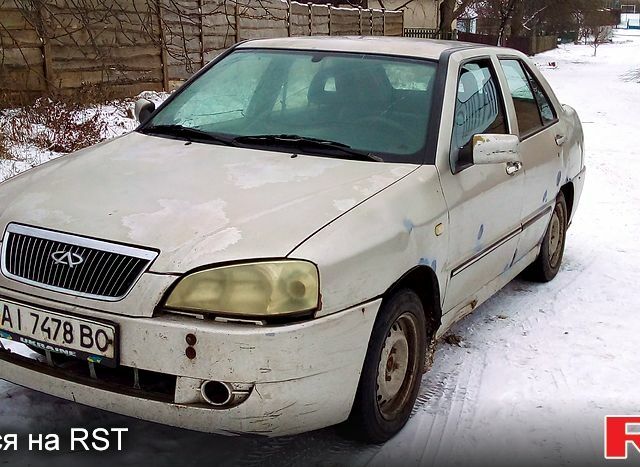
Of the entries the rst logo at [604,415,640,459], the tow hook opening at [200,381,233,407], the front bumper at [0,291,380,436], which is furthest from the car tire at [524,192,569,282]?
the tow hook opening at [200,381,233,407]

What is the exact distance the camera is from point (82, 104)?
1055 centimetres

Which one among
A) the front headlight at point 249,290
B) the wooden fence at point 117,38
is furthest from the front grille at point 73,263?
the wooden fence at point 117,38

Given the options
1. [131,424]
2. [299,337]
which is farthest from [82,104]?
[299,337]

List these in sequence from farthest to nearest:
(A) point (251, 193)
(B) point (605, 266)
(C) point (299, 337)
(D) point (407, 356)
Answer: (B) point (605, 266) → (D) point (407, 356) → (A) point (251, 193) → (C) point (299, 337)

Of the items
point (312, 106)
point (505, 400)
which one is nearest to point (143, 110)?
point (312, 106)

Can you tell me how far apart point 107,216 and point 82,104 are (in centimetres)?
824

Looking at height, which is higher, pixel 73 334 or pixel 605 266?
pixel 73 334

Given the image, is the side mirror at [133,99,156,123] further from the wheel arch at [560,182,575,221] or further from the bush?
the bush

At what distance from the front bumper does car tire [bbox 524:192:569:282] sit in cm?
288

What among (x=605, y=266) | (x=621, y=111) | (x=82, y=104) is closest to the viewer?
(x=605, y=266)

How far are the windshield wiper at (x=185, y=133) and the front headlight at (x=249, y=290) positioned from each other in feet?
4.12

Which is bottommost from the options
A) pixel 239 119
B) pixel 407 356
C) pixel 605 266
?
pixel 605 266

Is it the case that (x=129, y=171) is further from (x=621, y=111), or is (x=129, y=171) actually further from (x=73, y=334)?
(x=621, y=111)

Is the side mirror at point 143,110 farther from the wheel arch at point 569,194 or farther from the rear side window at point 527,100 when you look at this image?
the wheel arch at point 569,194
